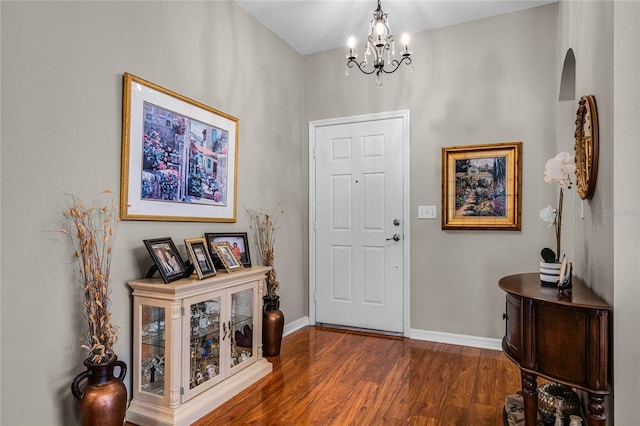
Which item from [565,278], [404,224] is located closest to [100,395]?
[565,278]

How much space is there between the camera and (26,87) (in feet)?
5.90

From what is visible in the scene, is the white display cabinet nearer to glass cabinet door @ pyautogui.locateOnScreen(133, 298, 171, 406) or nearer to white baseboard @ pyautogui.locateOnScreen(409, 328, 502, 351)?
glass cabinet door @ pyautogui.locateOnScreen(133, 298, 171, 406)

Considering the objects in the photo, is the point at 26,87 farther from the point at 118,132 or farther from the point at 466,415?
the point at 466,415

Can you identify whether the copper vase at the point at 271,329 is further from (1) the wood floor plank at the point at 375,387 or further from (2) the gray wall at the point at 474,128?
(2) the gray wall at the point at 474,128

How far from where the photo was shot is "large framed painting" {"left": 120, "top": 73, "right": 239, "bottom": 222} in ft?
7.50

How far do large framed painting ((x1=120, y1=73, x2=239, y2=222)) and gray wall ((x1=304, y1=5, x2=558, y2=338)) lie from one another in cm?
167

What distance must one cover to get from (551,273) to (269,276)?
6.99 ft

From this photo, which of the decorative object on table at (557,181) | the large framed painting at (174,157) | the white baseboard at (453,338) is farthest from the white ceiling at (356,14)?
the white baseboard at (453,338)

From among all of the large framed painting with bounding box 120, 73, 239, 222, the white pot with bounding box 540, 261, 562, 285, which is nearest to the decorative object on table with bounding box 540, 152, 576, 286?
the white pot with bounding box 540, 261, 562, 285

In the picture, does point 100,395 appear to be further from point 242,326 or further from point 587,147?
point 587,147

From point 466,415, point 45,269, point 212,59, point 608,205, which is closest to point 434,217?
point 466,415

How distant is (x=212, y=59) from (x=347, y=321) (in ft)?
9.03

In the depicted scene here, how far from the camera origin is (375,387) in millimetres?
2617

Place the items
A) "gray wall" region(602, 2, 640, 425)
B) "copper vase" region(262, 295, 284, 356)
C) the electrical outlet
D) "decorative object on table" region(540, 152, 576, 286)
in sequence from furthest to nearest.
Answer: the electrical outlet → "copper vase" region(262, 295, 284, 356) → "decorative object on table" region(540, 152, 576, 286) → "gray wall" region(602, 2, 640, 425)
